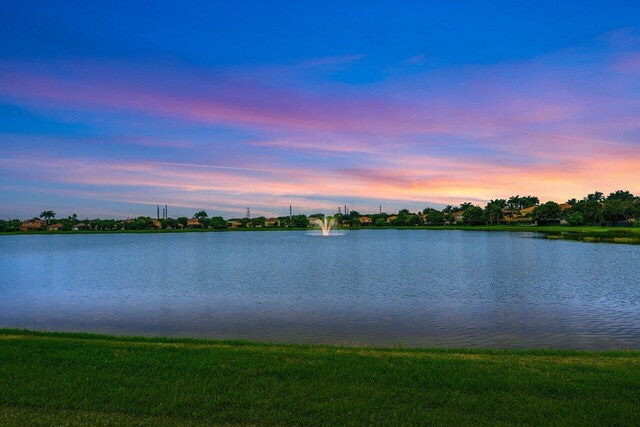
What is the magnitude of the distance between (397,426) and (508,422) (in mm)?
1683

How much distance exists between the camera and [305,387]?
8508mm

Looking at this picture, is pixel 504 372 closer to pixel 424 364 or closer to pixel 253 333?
pixel 424 364

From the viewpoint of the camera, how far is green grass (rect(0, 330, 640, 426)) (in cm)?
734

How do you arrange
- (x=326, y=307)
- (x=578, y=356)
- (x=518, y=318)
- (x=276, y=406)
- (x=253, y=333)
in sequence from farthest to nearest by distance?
(x=326, y=307)
(x=518, y=318)
(x=253, y=333)
(x=578, y=356)
(x=276, y=406)

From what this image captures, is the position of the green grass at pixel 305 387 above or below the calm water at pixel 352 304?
above

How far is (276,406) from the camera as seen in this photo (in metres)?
7.70

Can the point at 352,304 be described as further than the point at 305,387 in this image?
Yes

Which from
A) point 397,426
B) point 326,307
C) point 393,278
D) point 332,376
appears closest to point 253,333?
point 326,307

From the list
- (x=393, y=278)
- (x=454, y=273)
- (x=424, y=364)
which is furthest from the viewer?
(x=454, y=273)

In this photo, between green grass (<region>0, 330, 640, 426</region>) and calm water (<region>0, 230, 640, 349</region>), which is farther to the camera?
calm water (<region>0, 230, 640, 349</region>)

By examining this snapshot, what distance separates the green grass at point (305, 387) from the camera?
24.1 feet

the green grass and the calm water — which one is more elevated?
the green grass

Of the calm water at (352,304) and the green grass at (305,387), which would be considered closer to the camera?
the green grass at (305,387)

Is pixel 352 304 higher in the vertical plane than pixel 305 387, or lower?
lower
